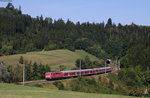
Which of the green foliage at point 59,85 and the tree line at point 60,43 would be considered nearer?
the green foliage at point 59,85

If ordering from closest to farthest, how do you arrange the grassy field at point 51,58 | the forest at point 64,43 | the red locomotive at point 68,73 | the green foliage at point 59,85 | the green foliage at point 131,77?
the green foliage at point 59,85 → the red locomotive at point 68,73 → the green foliage at point 131,77 → the grassy field at point 51,58 → the forest at point 64,43

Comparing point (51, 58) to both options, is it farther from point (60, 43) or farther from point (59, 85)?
point (59, 85)

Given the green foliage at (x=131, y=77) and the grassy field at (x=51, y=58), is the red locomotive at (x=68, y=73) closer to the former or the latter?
the green foliage at (x=131, y=77)

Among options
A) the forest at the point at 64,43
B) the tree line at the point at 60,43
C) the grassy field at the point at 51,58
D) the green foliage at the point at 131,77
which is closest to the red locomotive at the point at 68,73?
the green foliage at the point at 131,77

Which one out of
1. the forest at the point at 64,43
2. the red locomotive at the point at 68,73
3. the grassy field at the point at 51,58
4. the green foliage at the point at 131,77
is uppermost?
the forest at the point at 64,43

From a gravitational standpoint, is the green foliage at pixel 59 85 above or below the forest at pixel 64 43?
below

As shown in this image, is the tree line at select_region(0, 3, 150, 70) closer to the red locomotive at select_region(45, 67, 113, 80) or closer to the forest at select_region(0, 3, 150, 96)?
the forest at select_region(0, 3, 150, 96)

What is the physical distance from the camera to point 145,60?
116 m

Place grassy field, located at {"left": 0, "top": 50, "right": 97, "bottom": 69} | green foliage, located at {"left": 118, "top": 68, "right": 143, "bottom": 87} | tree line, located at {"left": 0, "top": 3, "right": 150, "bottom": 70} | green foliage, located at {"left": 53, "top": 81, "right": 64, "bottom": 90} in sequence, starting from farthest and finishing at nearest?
tree line, located at {"left": 0, "top": 3, "right": 150, "bottom": 70}
grassy field, located at {"left": 0, "top": 50, "right": 97, "bottom": 69}
green foliage, located at {"left": 118, "top": 68, "right": 143, "bottom": 87}
green foliage, located at {"left": 53, "top": 81, "right": 64, "bottom": 90}

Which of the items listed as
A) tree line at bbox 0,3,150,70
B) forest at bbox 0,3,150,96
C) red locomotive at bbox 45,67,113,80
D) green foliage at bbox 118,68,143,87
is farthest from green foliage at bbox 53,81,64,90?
tree line at bbox 0,3,150,70

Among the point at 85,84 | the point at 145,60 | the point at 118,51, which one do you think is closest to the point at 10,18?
the point at 118,51

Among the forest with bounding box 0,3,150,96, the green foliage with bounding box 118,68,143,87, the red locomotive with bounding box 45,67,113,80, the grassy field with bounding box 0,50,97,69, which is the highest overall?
the forest with bounding box 0,3,150,96

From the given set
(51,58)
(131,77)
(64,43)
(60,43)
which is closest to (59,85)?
(131,77)

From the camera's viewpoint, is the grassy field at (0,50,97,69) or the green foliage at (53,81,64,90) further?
the grassy field at (0,50,97,69)
